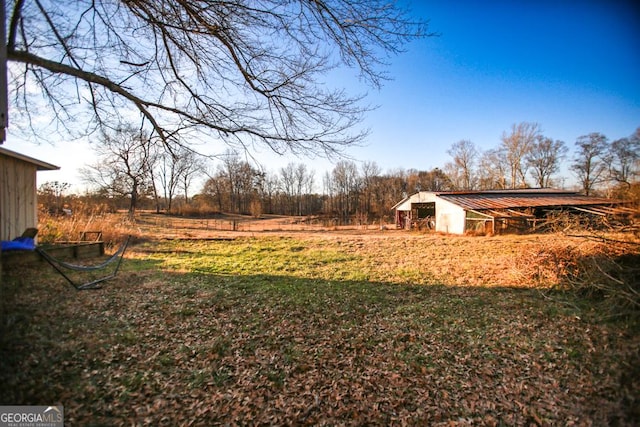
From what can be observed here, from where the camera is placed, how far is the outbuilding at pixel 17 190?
5.03m

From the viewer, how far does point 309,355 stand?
3266 mm

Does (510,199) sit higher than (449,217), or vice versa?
(510,199)

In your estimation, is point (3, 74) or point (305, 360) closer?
point (3, 74)

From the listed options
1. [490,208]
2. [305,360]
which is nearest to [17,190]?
[305,360]

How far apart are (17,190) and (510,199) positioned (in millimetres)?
26058

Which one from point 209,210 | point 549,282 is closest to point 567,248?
point 549,282

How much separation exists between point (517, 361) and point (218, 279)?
5944mm

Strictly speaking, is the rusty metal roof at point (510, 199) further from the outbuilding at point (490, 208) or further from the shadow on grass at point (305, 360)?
the shadow on grass at point (305, 360)

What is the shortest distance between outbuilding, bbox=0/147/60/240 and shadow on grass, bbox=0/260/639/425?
1279 mm
